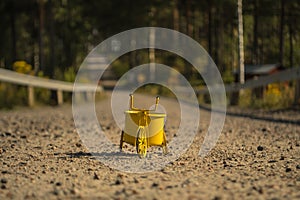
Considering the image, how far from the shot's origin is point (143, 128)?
7.05 metres

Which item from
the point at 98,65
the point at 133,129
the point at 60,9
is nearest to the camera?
the point at 133,129

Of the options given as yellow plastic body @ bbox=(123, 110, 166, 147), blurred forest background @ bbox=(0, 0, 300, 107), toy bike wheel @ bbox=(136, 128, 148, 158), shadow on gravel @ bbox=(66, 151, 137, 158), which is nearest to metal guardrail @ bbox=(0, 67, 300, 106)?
shadow on gravel @ bbox=(66, 151, 137, 158)

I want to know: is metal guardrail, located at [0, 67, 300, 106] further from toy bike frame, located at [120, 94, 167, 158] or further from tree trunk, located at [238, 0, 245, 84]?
toy bike frame, located at [120, 94, 167, 158]

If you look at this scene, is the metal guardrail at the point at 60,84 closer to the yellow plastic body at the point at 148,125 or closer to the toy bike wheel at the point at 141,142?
the yellow plastic body at the point at 148,125

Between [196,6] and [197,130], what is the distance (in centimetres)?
4068

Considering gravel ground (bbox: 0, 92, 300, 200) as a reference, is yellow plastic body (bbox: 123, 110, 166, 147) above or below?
above

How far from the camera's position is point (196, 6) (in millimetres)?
51688

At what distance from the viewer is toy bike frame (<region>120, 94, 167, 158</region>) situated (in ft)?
23.1

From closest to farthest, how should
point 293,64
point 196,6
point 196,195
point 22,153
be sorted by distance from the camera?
point 196,195
point 22,153
point 293,64
point 196,6

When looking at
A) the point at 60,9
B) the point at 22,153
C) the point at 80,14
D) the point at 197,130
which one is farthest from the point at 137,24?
the point at 22,153

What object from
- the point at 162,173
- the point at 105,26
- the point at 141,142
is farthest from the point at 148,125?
the point at 105,26

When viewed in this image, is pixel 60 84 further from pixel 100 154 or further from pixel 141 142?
pixel 141 142

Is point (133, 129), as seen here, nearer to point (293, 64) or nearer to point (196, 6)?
point (293, 64)

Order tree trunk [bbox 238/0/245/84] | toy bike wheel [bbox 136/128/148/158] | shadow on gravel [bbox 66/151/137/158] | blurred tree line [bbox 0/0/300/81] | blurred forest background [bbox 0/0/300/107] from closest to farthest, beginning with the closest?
1. toy bike wheel [bbox 136/128/148/158]
2. shadow on gravel [bbox 66/151/137/158]
3. tree trunk [bbox 238/0/245/84]
4. blurred forest background [bbox 0/0/300/107]
5. blurred tree line [bbox 0/0/300/81]
